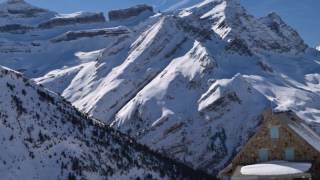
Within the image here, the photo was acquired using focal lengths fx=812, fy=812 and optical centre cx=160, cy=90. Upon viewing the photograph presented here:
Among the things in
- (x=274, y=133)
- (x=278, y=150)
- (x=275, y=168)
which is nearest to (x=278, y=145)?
(x=278, y=150)

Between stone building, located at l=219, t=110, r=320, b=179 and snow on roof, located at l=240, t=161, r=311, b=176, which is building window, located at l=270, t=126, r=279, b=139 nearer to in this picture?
stone building, located at l=219, t=110, r=320, b=179

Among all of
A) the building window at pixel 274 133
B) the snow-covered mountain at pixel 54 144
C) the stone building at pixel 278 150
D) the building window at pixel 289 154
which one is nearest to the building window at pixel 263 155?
the stone building at pixel 278 150

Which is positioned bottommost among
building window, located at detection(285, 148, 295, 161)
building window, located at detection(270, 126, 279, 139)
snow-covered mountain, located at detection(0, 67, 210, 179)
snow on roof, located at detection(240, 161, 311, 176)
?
snow on roof, located at detection(240, 161, 311, 176)

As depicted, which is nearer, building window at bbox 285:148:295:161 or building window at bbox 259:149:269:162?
building window at bbox 285:148:295:161

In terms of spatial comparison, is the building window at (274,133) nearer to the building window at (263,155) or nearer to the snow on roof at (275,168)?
the building window at (263,155)

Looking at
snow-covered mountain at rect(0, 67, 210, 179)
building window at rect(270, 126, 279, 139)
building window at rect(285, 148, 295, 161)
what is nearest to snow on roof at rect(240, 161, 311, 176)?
building window at rect(285, 148, 295, 161)

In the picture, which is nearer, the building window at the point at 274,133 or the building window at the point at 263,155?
the building window at the point at 274,133
